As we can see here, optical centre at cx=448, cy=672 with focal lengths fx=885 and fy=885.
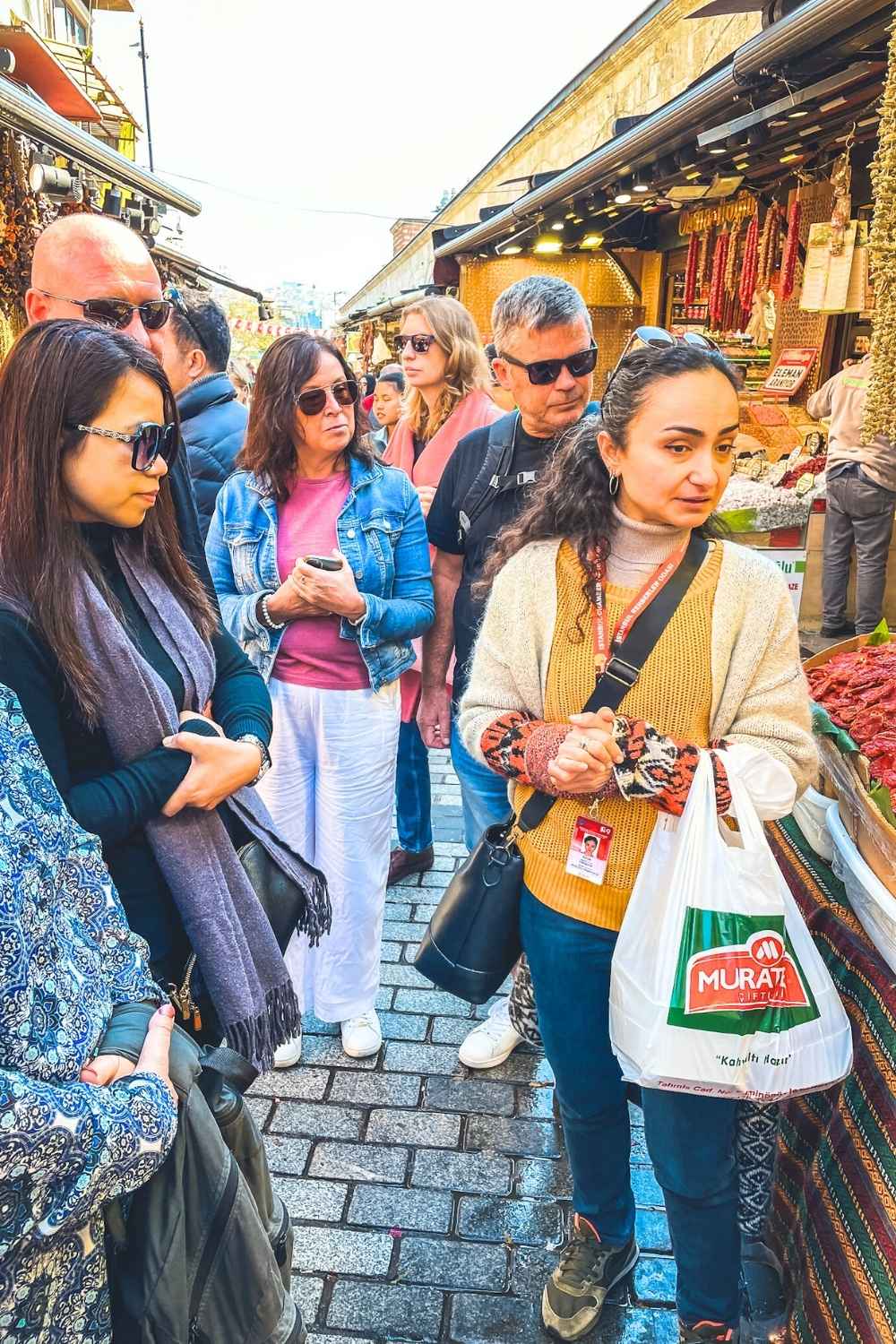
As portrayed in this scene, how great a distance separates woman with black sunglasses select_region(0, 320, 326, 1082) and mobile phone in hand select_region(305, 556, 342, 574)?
67 centimetres

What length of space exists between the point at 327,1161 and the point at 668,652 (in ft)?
6.01

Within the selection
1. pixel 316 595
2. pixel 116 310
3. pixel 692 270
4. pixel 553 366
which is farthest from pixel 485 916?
pixel 692 270

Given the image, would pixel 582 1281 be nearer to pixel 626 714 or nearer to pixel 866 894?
pixel 866 894

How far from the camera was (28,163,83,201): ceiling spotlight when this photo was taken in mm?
7219

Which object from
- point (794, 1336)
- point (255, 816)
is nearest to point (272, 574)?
point (255, 816)

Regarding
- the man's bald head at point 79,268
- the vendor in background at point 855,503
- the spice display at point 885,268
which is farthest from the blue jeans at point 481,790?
the vendor in background at point 855,503

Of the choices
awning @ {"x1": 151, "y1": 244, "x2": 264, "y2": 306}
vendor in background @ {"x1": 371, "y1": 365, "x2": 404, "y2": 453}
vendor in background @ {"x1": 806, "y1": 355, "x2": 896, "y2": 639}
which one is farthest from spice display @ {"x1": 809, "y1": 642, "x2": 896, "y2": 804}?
Result: awning @ {"x1": 151, "y1": 244, "x2": 264, "y2": 306}

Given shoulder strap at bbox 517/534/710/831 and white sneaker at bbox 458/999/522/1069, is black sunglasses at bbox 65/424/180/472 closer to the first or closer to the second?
shoulder strap at bbox 517/534/710/831

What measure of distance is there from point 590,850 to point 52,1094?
3.65 feet

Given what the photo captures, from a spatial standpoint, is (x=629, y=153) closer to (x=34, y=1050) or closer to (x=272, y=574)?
(x=272, y=574)

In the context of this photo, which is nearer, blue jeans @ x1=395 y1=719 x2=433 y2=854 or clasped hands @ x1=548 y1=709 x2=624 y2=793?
clasped hands @ x1=548 y1=709 x2=624 y2=793

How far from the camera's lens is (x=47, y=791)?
1.29 metres

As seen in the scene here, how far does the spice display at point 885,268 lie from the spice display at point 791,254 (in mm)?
4973

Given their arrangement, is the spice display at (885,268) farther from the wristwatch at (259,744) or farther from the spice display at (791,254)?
the spice display at (791,254)
